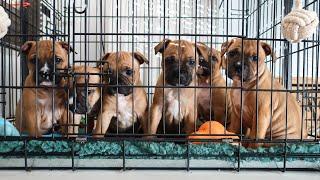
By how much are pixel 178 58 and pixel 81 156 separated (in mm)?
924

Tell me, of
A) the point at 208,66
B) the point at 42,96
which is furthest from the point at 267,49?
the point at 42,96

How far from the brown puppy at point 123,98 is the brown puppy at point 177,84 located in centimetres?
13

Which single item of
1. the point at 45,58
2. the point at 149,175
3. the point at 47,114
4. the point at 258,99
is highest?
the point at 45,58

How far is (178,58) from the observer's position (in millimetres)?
2168

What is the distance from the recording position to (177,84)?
214 centimetres

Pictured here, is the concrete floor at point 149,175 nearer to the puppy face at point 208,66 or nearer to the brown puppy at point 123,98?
the brown puppy at point 123,98

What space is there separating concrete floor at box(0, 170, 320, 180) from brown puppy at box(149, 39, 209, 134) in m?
0.72

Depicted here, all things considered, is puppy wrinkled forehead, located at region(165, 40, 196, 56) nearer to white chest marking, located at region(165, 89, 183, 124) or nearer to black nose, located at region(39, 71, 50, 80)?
white chest marking, located at region(165, 89, 183, 124)

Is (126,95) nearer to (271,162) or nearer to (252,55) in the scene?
(252,55)

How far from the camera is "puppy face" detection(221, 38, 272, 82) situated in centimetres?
210

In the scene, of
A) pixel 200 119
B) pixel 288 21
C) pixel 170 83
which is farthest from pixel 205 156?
pixel 200 119

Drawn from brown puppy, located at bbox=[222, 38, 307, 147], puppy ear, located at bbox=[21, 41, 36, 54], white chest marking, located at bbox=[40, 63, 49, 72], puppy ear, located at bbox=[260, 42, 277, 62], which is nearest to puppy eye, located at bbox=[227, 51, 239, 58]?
brown puppy, located at bbox=[222, 38, 307, 147]

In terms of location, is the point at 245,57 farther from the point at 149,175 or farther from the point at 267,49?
the point at 149,175

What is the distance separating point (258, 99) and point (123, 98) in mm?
815
